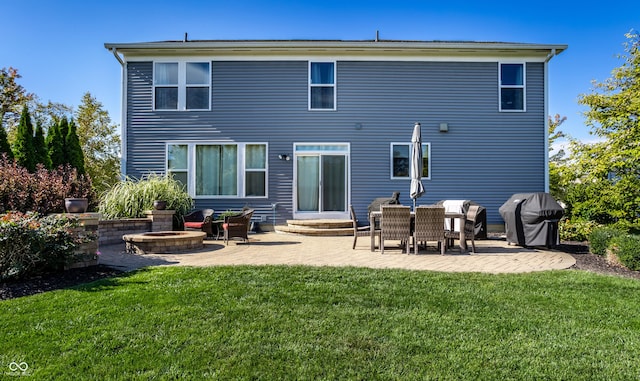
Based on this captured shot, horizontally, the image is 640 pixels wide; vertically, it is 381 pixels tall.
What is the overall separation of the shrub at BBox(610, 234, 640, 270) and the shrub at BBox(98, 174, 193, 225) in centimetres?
951

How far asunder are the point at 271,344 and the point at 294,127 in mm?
8952

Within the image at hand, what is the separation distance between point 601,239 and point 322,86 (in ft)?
26.3

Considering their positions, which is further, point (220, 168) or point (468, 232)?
point (220, 168)

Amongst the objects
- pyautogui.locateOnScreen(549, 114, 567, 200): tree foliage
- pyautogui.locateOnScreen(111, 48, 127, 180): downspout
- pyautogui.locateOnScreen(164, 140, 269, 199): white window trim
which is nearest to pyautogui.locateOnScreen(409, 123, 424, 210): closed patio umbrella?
pyautogui.locateOnScreen(164, 140, 269, 199): white window trim

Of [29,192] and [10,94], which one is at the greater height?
[10,94]

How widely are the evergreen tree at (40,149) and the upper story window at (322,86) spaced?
8273mm

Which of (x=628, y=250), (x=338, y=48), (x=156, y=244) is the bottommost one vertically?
(x=156, y=244)

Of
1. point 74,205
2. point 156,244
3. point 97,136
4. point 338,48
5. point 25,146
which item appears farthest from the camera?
point 97,136

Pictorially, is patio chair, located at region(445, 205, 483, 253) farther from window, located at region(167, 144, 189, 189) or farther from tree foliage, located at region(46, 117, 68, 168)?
tree foliage, located at region(46, 117, 68, 168)

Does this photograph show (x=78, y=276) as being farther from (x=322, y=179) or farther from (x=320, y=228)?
(x=322, y=179)

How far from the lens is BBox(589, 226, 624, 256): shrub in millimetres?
6523

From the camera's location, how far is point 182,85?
11.2 metres

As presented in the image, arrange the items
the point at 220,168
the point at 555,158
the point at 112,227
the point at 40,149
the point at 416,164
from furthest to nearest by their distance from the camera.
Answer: the point at 555,158 < the point at 220,168 < the point at 40,149 < the point at 112,227 < the point at 416,164

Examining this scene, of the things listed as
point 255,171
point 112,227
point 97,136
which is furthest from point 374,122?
point 97,136
